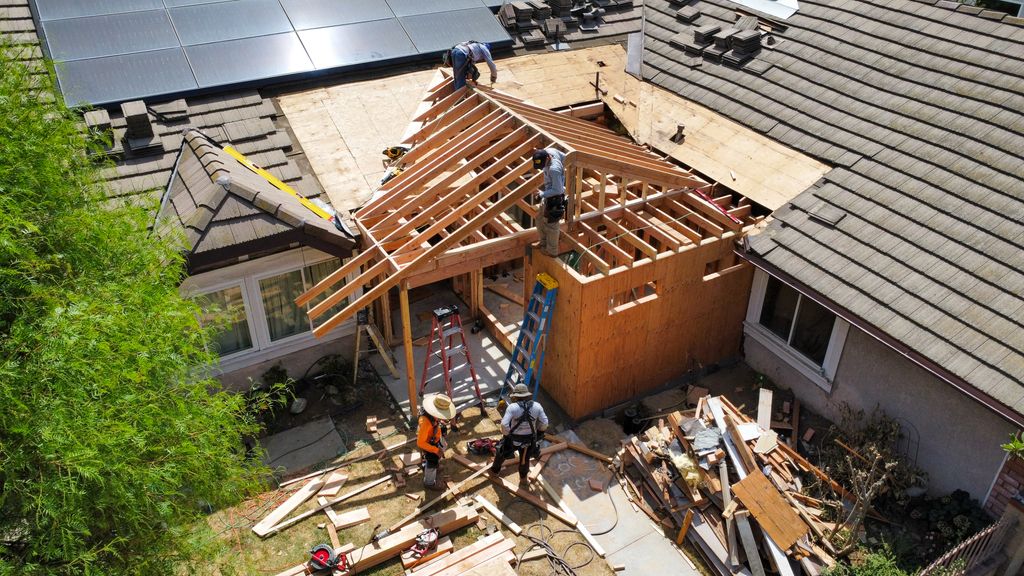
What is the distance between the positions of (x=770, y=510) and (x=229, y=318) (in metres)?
7.97

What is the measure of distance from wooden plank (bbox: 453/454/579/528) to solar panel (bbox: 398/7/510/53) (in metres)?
8.69

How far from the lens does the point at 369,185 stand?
1289 centimetres

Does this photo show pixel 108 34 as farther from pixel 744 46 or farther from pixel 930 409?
pixel 930 409

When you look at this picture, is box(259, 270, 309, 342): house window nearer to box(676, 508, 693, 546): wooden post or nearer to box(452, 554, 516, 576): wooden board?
box(452, 554, 516, 576): wooden board

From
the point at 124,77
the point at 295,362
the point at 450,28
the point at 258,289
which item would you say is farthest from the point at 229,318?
the point at 450,28

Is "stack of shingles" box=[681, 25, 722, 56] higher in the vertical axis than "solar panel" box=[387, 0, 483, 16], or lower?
lower

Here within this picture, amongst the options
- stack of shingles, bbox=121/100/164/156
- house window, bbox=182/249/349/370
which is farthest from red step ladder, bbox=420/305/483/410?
stack of shingles, bbox=121/100/164/156

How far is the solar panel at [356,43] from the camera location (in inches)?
590

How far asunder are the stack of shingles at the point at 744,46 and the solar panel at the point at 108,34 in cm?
1057

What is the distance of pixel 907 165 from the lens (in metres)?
11.6

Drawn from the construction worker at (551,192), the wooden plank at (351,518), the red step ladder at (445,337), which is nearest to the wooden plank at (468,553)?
the wooden plank at (351,518)

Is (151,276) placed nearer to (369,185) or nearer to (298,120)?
(369,185)

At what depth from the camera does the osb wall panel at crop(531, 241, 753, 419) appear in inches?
445

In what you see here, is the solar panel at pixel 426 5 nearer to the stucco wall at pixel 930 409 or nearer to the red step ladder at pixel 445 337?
the red step ladder at pixel 445 337
